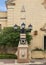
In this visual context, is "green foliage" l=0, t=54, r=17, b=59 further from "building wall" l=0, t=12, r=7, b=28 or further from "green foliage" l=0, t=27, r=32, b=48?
"building wall" l=0, t=12, r=7, b=28

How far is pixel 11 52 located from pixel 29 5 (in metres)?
7.24

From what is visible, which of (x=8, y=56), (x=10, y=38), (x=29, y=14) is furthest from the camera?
(x=29, y=14)

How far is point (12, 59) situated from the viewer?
2575cm

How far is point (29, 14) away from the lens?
33812 mm

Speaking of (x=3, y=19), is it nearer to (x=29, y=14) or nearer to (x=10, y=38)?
(x=29, y=14)

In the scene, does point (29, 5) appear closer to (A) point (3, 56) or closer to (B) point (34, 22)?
(B) point (34, 22)

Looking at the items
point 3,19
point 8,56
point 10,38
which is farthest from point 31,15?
point 8,56

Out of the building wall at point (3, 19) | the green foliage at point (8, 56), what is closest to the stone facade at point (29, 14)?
the building wall at point (3, 19)

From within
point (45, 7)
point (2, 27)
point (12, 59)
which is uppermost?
point (45, 7)

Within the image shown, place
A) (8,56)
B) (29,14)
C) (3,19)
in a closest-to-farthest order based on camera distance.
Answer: (8,56), (29,14), (3,19)

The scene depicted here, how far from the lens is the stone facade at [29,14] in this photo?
33653mm

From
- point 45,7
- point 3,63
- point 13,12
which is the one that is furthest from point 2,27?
point 3,63

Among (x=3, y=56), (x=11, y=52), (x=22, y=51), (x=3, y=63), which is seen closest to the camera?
(x=3, y=63)

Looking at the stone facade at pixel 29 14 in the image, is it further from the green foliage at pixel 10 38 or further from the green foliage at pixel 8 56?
the green foliage at pixel 8 56
